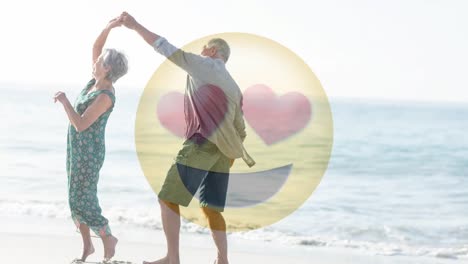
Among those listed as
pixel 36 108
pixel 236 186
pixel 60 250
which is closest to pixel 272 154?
pixel 236 186

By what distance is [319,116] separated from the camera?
5352 millimetres

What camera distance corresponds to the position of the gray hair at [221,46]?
5.17 meters

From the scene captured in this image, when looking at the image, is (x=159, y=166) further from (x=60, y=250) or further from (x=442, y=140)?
(x=442, y=140)

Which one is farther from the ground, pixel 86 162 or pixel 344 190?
pixel 86 162

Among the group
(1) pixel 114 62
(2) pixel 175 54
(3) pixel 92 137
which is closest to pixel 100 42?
(1) pixel 114 62

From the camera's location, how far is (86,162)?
5.41 meters

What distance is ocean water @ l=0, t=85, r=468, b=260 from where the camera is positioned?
984cm

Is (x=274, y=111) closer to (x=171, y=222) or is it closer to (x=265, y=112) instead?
(x=265, y=112)

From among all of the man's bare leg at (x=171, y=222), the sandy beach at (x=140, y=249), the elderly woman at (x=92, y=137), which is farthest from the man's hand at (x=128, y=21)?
the sandy beach at (x=140, y=249)

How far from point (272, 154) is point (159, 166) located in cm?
67

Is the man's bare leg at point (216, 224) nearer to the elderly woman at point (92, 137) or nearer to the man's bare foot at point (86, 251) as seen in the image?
the elderly woman at point (92, 137)

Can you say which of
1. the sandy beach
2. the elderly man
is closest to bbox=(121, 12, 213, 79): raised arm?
the elderly man
